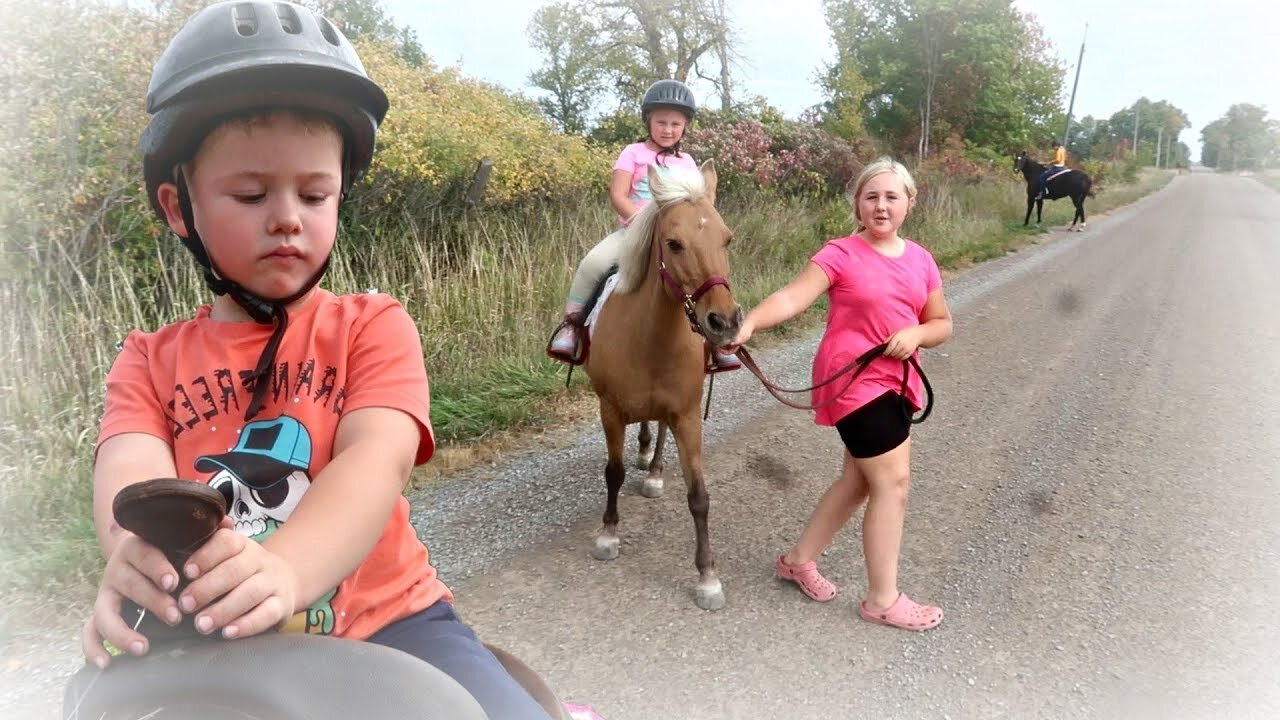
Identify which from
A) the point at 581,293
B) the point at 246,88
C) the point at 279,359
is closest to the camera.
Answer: the point at 246,88

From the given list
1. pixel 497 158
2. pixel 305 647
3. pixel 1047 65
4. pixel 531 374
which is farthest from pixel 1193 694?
pixel 1047 65

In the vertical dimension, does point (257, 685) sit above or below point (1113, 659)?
above

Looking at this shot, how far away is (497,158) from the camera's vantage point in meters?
7.18

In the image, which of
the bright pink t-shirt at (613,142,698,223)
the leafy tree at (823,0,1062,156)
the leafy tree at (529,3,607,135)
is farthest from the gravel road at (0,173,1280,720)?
the leafy tree at (823,0,1062,156)

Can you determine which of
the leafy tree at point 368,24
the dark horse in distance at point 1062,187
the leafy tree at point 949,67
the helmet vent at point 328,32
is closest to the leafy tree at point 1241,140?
the leafy tree at point 949,67

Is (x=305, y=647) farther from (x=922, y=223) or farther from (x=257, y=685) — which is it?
(x=922, y=223)

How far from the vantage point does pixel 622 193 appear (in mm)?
4438

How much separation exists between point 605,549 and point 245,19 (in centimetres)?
259

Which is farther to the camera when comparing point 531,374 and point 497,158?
point 497,158

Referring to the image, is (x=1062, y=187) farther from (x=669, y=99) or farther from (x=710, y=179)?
(x=710, y=179)

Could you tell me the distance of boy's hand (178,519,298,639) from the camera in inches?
28.2

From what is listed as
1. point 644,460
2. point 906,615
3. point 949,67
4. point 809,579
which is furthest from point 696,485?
point 949,67

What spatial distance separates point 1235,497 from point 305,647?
192 inches

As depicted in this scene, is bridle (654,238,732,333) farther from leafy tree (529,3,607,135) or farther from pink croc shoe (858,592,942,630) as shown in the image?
leafy tree (529,3,607,135)
